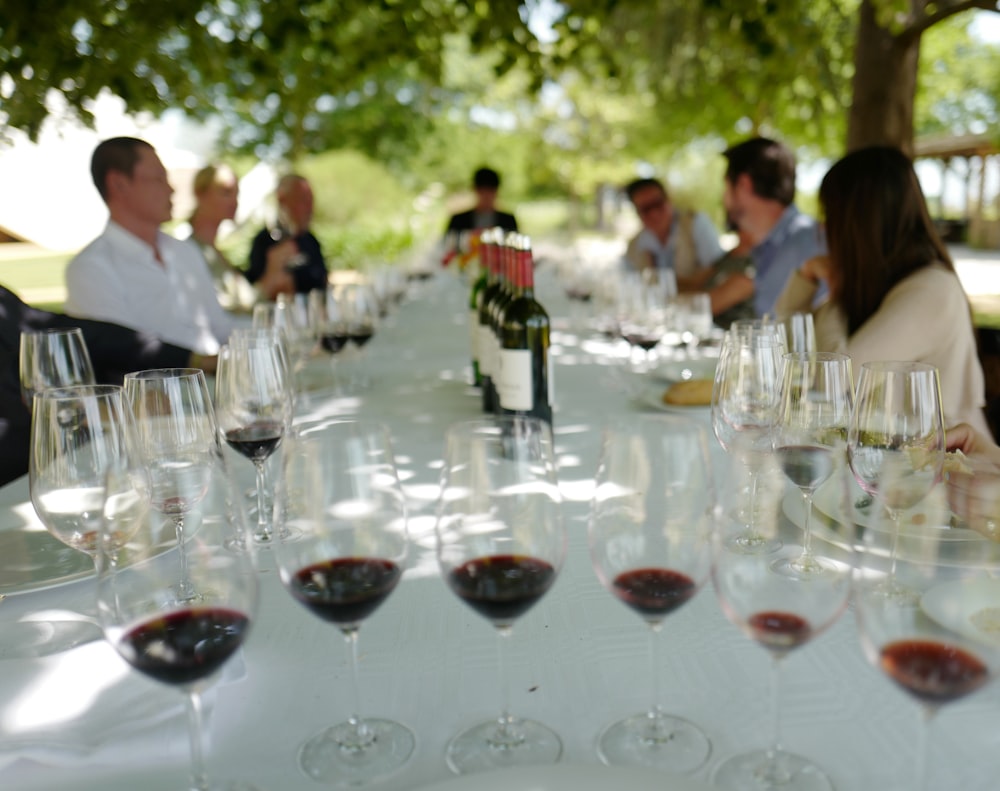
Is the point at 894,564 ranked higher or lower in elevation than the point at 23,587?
higher

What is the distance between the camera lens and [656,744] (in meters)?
0.90

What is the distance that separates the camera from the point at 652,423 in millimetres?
933

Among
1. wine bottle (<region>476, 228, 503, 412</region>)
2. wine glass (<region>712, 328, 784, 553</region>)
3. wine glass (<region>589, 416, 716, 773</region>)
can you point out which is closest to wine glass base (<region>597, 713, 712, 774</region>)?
wine glass (<region>589, 416, 716, 773</region>)

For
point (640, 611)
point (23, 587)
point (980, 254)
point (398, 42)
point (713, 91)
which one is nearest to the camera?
point (640, 611)

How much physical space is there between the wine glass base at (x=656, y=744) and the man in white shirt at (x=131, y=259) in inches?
116

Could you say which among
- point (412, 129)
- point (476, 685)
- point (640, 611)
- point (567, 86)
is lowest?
point (476, 685)

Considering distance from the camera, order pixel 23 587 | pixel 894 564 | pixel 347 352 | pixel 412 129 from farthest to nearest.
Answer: pixel 412 129
pixel 347 352
pixel 23 587
pixel 894 564

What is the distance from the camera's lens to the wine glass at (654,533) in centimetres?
89

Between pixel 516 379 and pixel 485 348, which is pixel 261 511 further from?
pixel 485 348

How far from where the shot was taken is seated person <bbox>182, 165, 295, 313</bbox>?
5.02 meters

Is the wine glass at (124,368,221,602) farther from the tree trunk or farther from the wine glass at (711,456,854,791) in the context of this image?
the tree trunk

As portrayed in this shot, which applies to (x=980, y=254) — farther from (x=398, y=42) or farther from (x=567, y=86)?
(x=398, y=42)

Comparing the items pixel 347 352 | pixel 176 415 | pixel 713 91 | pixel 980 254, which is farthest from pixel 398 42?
pixel 980 254

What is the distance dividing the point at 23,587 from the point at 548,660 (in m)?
0.75
